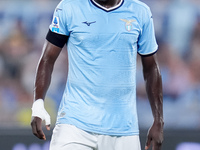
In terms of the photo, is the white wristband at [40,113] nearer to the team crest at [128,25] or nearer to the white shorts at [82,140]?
the white shorts at [82,140]

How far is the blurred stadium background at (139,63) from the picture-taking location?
8.65 m

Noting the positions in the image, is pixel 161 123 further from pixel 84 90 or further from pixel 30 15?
pixel 30 15

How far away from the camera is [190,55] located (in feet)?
30.5

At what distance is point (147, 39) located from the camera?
4195 mm

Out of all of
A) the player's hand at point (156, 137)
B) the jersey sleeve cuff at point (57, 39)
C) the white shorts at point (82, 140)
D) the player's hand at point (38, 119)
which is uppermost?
the jersey sleeve cuff at point (57, 39)

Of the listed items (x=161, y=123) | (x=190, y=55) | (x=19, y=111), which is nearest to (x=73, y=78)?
(x=161, y=123)

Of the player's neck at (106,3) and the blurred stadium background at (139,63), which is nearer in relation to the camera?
the player's neck at (106,3)

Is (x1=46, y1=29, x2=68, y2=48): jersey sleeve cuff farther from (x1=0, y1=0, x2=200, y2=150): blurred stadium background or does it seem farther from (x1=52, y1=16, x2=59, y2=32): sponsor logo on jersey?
(x1=0, y1=0, x2=200, y2=150): blurred stadium background

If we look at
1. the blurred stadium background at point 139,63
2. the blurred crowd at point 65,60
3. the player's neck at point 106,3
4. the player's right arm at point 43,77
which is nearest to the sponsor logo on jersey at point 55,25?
the player's right arm at point 43,77

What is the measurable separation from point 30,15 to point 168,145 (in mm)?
4007

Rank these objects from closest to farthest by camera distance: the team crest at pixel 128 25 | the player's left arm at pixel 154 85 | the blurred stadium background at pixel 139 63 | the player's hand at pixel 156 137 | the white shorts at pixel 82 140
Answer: the white shorts at pixel 82 140 → the team crest at pixel 128 25 → the player's hand at pixel 156 137 → the player's left arm at pixel 154 85 → the blurred stadium background at pixel 139 63

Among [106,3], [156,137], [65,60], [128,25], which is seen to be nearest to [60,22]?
[106,3]

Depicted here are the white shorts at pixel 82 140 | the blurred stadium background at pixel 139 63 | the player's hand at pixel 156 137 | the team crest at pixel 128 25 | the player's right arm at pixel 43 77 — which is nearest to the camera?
the white shorts at pixel 82 140

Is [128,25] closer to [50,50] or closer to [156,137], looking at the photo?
[50,50]
